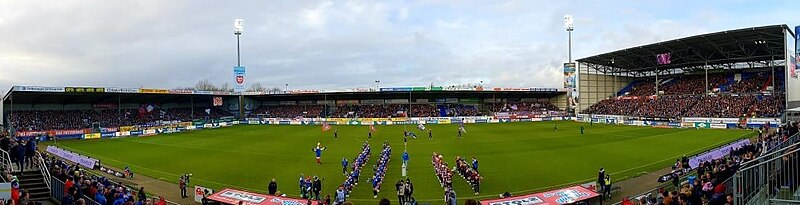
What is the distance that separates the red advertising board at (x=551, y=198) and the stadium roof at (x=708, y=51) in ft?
136

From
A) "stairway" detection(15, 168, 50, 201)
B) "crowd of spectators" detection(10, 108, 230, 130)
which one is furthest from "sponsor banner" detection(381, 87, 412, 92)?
"stairway" detection(15, 168, 50, 201)

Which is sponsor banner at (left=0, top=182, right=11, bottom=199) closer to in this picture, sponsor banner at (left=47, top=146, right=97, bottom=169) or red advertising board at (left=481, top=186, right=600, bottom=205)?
red advertising board at (left=481, top=186, right=600, bottom=205)

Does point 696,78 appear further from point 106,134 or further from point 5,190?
point 106,134

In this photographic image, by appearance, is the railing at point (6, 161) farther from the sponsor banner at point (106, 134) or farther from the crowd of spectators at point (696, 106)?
the crowd of spectators at point (696, 106)

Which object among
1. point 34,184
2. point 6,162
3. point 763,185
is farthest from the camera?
point 6,162

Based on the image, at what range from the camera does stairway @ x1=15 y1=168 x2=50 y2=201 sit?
13659 millimetres

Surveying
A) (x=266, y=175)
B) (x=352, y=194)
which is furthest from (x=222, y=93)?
(x=352, y=194)

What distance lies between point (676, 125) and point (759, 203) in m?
48.7

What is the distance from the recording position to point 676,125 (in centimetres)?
5094

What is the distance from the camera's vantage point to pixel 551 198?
47.1 feet

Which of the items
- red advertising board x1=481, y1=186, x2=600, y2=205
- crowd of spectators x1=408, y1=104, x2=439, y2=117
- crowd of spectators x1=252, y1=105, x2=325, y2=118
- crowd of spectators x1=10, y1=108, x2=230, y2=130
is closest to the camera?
red advertising board x1=481, y1=186, x2=600, y2=205

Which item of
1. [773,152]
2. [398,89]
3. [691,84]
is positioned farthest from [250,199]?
[691,84]

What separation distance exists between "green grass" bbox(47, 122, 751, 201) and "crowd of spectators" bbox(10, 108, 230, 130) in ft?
69.4

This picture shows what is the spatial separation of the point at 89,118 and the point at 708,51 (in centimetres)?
8338
